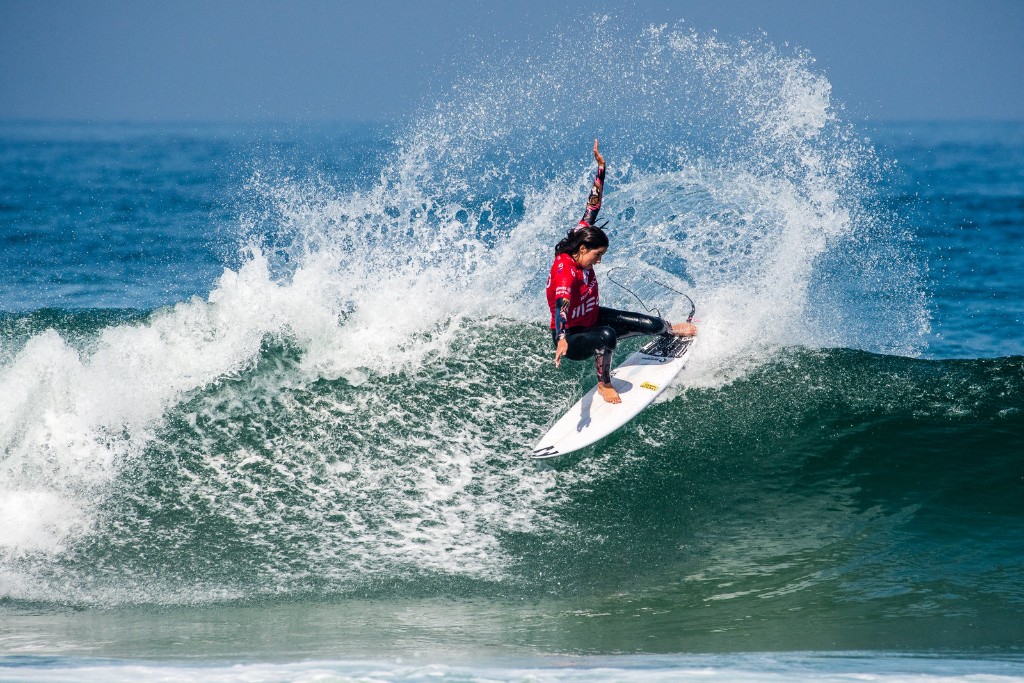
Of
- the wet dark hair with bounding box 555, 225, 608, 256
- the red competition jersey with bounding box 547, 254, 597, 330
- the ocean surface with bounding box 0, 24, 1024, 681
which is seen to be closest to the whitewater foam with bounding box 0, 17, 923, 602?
the ocean surface with bounding box 0, 24, 1024, 681

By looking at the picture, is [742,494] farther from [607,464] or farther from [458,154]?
[458,154]

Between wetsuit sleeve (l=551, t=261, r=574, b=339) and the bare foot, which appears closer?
wetsuit sleeve (l=551, t=261, r=574, b=339)

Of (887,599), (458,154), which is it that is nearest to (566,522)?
(887,599)

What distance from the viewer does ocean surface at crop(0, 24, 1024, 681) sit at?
5.54 metres

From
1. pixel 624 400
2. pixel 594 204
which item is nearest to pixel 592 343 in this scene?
pixel 624 400

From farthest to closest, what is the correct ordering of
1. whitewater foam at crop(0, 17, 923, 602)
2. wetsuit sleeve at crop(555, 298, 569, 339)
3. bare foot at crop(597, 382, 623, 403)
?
bare foot at crop(597, 382, 623, 403), whitewater foam at crop(0, 17, 923, 602), wetsuit sleeve at crop(555, 298, 569, 339)

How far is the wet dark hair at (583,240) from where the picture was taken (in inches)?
261

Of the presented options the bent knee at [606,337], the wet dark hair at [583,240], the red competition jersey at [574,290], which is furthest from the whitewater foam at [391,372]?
the wet dark hair at [583,240]

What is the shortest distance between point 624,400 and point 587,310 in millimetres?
912

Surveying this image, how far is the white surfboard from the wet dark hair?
144cm

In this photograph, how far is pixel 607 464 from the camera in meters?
7.40

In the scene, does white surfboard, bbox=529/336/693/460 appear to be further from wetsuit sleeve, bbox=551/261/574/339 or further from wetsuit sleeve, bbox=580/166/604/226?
wetsuit sleeve, bbox=580/166/604/226

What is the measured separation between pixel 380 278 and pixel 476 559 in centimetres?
369

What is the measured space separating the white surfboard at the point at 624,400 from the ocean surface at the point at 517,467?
266mm
